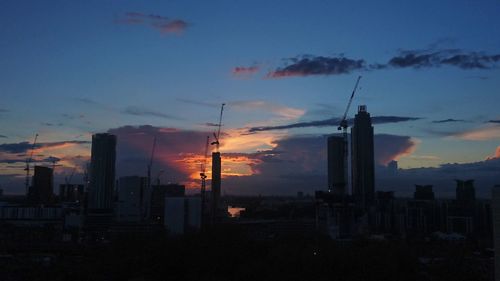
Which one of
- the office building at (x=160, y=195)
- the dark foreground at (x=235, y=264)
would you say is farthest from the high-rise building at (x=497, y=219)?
the office building at (x=160, y=195)

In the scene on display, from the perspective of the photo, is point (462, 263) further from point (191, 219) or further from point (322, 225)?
point (191, 219)

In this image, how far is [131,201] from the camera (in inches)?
3334

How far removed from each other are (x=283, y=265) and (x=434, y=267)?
15.1 metres

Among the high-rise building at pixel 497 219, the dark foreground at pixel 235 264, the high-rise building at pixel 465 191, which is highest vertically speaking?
the high-rise building at pixel 465 191

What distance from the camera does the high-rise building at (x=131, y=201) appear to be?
8331 centimetres

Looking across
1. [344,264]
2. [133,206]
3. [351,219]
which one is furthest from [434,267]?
[133,206]

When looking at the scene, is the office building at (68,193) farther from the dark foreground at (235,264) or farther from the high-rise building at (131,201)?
the dark foreground at (235,264)

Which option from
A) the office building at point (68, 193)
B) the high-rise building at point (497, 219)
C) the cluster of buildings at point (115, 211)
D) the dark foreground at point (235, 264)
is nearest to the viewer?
the high-rise building at point (497, 219)

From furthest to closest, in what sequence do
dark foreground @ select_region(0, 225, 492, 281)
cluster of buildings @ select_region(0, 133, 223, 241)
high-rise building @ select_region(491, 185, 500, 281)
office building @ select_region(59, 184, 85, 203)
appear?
1. office building @ select_region(59, 184, 85, 203)
2. cluster of buildings @ select_region(0, 133, 223, 241)
3. dark foreground @ select_region(0, 225, 492, 281)
4. high-rise building @ select_region(491, 185, 500, 281)

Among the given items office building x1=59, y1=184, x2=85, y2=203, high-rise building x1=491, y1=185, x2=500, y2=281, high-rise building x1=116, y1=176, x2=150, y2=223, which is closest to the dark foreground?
high-rise building x1=491, y1=185, x2=500, y2=281

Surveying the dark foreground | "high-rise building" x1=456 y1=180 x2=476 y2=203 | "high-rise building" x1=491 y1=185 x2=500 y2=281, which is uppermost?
"high-rise building" x1=456 y1=180 x2=476 y2=203

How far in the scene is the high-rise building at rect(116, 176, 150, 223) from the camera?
3280 inches

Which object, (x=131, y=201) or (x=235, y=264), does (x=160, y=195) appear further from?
(x=235, y=264)

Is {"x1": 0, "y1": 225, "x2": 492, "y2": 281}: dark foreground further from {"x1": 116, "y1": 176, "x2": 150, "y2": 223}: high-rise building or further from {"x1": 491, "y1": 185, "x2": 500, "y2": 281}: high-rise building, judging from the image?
{"x1": 116, "y1": 176, "x2": 150, "y2": 223}: high-rise building
